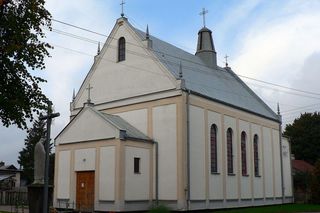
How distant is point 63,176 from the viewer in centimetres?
3064

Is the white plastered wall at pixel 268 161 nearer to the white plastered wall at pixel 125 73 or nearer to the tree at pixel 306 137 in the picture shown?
the white plastered wall at pixel 125 73

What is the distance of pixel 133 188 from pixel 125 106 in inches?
264

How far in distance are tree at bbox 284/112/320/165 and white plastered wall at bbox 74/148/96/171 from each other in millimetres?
47636

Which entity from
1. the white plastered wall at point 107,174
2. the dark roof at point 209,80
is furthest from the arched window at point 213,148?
the white plastered wall at point 107,174

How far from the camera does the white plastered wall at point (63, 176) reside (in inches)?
1187

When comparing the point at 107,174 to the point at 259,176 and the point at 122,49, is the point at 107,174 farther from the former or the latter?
the point at 259,176

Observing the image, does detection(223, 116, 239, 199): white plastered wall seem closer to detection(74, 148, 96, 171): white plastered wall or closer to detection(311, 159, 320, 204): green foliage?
detection(74, 148, 96, 171): white plastered wall

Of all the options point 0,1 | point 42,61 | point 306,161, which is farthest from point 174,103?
point 306,161

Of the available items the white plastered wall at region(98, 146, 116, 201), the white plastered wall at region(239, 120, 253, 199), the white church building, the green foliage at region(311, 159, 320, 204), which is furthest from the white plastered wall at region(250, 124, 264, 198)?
the white plastered wall at region(98, 146, 116, 201)

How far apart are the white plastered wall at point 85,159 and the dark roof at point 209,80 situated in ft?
25.3

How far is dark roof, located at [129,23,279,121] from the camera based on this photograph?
104 feet

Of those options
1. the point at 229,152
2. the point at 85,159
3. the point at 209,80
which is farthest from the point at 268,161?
the point at 85,159

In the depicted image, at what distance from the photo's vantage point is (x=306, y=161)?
7044 cm

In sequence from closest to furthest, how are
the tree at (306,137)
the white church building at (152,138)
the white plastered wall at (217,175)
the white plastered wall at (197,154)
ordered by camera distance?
the white church building at (152,138) < the white plastered wall at (197,154) < the white plastered wall at (217,175) < the tree at (306,137)
